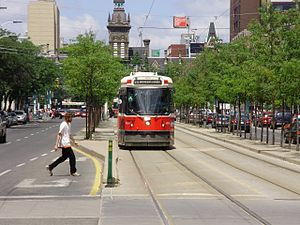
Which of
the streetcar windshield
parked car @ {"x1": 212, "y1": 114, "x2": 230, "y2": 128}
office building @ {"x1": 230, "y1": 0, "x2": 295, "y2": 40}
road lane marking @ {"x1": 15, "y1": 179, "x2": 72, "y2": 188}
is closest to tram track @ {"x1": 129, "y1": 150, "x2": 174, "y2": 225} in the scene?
road lane marking @ {"x1": 15, "y1": 179, "x2": 72, "y2": 188}

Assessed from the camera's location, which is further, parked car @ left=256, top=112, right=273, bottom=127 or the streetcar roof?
parked car @ left=256, top=112, right=273, bottom=127

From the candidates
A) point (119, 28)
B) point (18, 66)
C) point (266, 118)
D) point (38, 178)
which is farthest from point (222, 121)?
point (119, 28)

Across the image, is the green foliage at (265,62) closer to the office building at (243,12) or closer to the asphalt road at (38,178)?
the asphalt road at (38,178)

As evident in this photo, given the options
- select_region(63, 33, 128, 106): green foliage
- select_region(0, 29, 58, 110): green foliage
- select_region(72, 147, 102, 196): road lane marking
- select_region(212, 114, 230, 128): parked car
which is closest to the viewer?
select_region(72, 147, 102, 196): road lane marking

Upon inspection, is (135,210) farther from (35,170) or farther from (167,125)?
(167,125)

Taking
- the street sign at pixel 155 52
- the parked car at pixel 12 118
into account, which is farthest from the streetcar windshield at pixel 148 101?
the street sign at pixel 155 52

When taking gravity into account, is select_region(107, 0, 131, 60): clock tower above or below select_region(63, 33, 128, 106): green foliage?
above

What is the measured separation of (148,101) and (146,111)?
486 millimetres

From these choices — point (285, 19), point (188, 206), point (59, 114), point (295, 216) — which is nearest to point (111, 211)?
point (188, 206)

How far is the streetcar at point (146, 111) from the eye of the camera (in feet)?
106

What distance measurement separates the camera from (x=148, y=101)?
3269cm

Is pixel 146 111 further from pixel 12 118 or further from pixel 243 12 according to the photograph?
pixel 243 12

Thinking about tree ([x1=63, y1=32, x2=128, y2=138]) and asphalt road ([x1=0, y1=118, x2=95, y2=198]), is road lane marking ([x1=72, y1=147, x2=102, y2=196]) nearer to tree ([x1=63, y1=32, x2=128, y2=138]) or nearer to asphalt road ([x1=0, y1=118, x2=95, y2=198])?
asphalt road ([x1=0, y1=118, x2=95, y2=198])

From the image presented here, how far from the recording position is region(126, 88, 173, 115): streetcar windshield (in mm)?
32562
